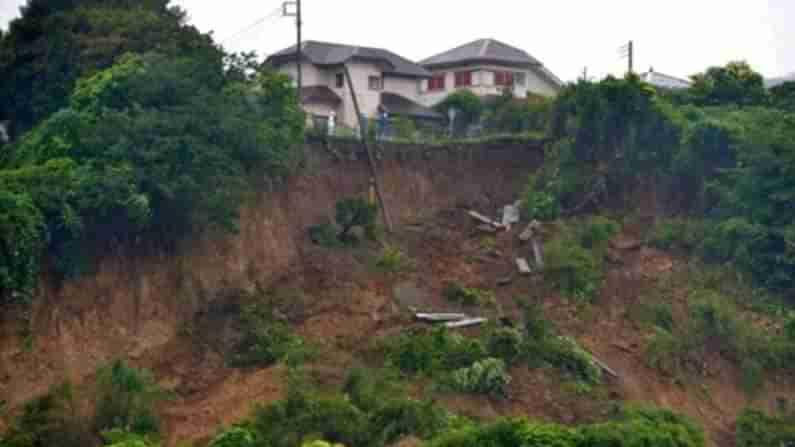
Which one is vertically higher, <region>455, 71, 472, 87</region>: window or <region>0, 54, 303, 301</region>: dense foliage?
<region>455, 71, 472, 87</region>: window

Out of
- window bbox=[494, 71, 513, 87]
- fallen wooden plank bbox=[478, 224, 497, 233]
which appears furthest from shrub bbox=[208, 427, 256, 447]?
window bbox=[494, 71, 513, 87]

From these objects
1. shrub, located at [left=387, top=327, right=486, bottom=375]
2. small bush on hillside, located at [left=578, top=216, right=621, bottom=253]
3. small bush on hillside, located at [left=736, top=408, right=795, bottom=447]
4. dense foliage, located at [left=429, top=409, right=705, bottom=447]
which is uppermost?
small bush on hillside, located at [left=578, top=216, right=621, bottom=253]

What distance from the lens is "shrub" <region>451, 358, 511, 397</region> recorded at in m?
28.9

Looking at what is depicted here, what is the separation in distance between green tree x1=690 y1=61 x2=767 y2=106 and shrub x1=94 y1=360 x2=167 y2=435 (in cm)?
2022

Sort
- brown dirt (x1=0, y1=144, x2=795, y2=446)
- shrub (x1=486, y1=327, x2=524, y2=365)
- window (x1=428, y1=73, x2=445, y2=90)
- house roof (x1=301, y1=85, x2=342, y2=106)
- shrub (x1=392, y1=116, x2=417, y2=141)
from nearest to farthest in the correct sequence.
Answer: brown dirt (x1=0, y1=144, x2=795, y2=446) < shrub (x1=486, y1=327, x2=524, y2=365) < shrub (x1=392, y1=116, x2=417, y2=141) < house roof (x1=301, y1=85, x2=342, y2=106) < window (x1=428, y1=73, x2=445, y2=90)

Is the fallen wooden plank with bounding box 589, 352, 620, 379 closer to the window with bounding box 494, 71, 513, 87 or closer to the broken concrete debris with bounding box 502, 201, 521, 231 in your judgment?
the broken concrete debris with bounding box 502, 201, 521, 231

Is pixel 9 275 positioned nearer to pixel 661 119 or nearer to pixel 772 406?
pixel 772 406

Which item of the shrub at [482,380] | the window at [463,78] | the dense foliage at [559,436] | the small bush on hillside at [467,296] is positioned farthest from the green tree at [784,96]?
the dense foliage at [559,436]

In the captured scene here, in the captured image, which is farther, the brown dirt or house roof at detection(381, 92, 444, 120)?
house roof at detection(381, 92, 444, 120)

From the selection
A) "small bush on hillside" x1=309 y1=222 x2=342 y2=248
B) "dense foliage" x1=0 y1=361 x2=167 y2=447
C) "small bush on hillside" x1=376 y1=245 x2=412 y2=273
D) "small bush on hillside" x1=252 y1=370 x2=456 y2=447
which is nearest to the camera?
"dense foliage" x1=0 y1=361 x2=167 y2=447

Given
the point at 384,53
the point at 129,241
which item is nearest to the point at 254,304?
the point at 129,241

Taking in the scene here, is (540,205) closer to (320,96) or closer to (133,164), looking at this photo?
(320,96)

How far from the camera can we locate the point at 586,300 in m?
33.8

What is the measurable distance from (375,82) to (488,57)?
15.7ft
